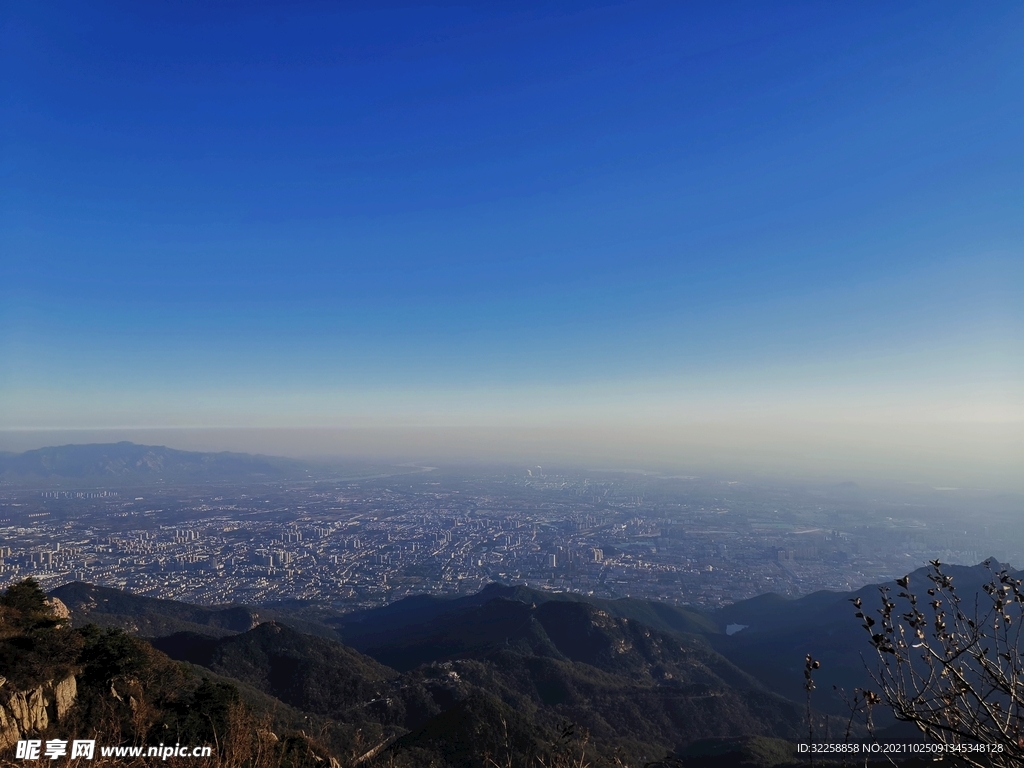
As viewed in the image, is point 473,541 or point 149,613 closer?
point 149,613

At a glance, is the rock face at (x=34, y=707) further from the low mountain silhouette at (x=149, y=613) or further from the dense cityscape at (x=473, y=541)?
the dense cityscape at (x=473, y=541)

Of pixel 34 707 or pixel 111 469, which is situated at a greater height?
pixel 34 707

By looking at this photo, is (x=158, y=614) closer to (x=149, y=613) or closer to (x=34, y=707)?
(x=149, y=613)

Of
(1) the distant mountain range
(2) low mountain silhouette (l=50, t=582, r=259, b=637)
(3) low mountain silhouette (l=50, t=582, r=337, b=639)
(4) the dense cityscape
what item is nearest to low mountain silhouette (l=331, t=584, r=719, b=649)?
(3) low mountain silhouette (l=50, t=582, r=337, b=639)

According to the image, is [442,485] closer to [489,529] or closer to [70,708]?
[489,529]

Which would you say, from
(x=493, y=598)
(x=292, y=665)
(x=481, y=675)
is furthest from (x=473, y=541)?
(x=292, y=665)

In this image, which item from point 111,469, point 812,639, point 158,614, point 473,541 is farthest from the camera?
point 111,469

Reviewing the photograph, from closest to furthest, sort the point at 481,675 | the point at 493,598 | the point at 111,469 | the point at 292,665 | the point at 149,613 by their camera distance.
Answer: the point at 292,665 → the point at 481,675 → the point at 149,613 → the point at 493,598 → the point at 111,469
